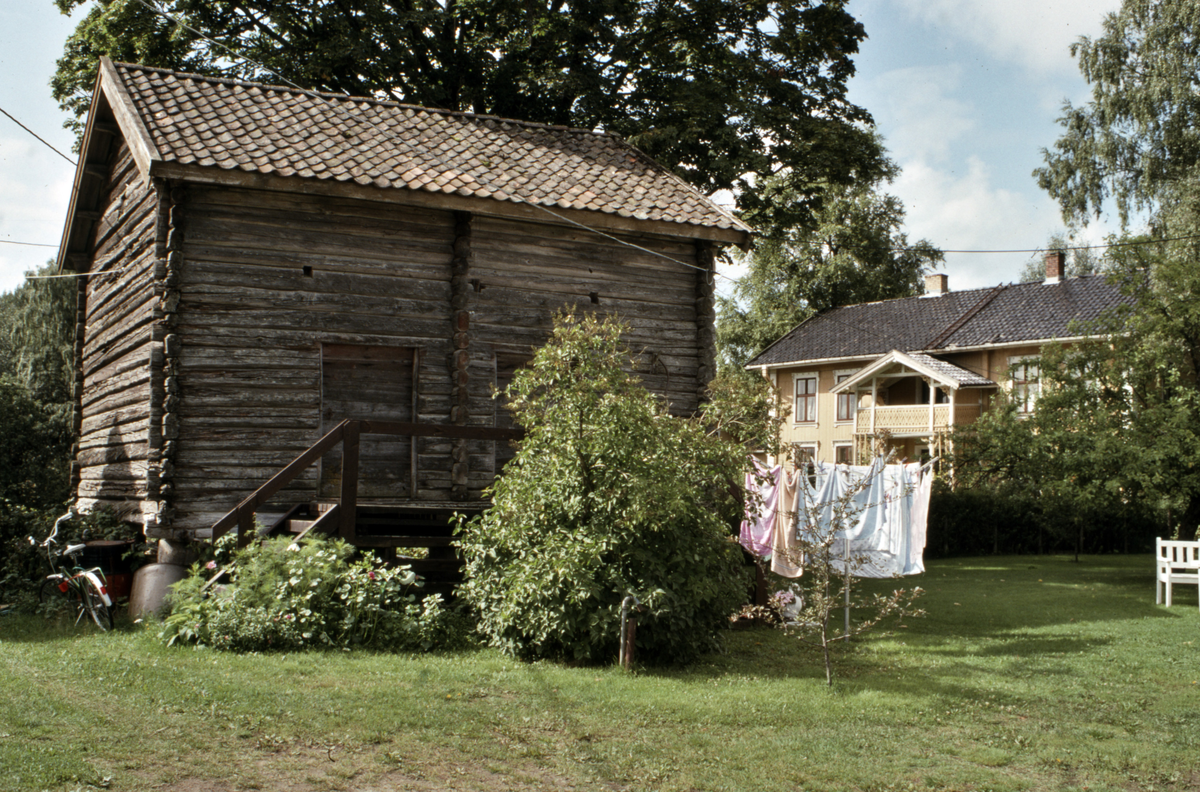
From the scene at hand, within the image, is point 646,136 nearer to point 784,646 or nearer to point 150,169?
point 150,169

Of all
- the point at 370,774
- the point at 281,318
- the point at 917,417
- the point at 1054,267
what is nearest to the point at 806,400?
the point at 917,417

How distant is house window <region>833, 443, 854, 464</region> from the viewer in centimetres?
3659

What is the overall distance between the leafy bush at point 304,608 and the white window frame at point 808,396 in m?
30.0

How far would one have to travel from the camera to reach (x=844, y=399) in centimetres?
3675

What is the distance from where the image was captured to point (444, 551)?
448 inches

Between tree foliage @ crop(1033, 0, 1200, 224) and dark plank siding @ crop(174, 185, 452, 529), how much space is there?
22.4 meters

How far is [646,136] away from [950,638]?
1150 centimetres

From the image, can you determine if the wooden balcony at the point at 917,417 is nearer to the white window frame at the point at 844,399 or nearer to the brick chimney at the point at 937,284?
the white window frame at the point at 844,399

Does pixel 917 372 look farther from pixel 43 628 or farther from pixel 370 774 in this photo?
pixel 370 774

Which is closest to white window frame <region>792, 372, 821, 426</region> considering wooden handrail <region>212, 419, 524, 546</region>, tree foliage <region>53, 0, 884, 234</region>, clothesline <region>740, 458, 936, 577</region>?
tree foliage <region>53, 0, 884, 234</region>

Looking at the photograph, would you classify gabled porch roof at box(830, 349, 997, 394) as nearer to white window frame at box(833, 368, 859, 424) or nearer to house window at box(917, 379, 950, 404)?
white window frame at box(833, 368, 859, 424)

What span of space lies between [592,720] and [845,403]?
103 ft

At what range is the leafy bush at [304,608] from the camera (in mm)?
8570

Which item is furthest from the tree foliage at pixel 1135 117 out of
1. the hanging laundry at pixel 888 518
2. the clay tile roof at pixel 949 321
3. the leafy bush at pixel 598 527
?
the leafy bush at pixel 598 527
